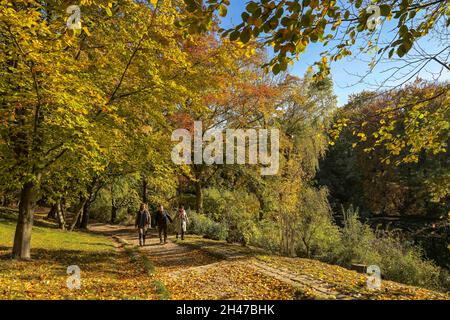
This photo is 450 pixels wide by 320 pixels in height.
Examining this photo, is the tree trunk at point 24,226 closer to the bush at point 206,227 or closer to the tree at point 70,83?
the tree at point 70,83

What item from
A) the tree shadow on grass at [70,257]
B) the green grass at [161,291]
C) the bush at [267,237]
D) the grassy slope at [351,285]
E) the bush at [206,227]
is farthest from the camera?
the bush at [206,227]

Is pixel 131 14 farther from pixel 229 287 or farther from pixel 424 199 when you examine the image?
pixel 424 199

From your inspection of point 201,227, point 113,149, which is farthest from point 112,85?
point 201,227

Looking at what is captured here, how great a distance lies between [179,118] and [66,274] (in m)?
10.3

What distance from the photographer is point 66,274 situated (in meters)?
8.21

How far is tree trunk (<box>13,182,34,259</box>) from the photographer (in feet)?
30.8

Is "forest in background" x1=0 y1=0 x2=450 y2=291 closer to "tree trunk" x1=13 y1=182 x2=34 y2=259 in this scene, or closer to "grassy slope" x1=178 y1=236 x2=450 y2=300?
"tree trunk" x1=13 y1=182 x2=34 y2=259


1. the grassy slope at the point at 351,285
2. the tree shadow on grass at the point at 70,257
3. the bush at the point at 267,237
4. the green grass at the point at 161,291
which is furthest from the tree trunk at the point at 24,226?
the bush at the point at 267,237

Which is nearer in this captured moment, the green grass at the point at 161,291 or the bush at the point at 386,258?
the green grass at the point at 161,291

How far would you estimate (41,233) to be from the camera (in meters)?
15.7

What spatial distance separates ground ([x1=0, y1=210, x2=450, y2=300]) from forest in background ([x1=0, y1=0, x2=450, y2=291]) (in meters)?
1.92

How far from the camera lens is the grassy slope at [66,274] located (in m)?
5.99

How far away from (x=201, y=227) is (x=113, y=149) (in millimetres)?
9856

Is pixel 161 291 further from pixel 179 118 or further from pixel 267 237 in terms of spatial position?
pixel 179 118
